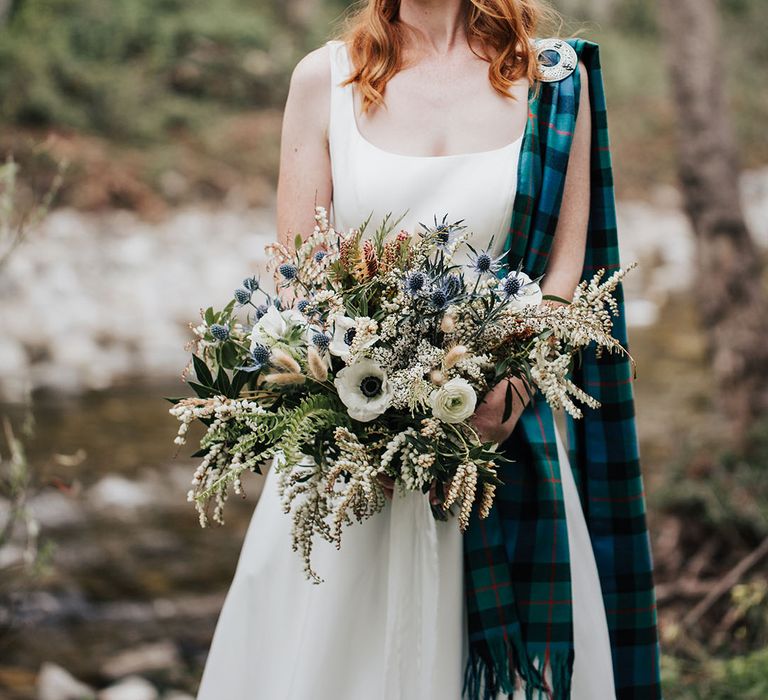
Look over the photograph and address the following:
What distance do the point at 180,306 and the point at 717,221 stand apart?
3844mm

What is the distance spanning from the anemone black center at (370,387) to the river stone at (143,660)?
7.46 feet

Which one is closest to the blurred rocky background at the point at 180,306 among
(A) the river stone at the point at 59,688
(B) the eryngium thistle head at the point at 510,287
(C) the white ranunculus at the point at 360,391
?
(A) the river stone at the point at 59,688

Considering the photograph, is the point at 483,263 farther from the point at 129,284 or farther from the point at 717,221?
the point at 129,284

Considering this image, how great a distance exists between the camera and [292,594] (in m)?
1.82

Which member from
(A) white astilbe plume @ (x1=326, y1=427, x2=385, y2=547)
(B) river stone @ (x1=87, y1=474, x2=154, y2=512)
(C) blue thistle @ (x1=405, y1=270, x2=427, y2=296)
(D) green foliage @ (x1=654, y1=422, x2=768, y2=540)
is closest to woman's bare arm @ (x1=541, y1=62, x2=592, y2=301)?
(C) blue thistle @ (x1=405, y1=270, x2=427, y2=296)

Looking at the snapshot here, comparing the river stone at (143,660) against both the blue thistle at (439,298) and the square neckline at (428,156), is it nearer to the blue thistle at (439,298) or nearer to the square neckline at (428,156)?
the square neckline at (428,156)

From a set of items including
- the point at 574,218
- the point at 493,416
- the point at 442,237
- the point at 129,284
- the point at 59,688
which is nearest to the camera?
the point at 442,237

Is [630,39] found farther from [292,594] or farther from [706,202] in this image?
[292,594]

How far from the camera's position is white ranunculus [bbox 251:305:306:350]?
1492 millimetres

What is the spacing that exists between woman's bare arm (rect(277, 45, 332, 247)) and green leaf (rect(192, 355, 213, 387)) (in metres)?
0.41

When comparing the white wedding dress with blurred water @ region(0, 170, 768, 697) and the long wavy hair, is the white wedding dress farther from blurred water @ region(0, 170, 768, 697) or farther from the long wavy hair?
blurred water @ region(0, 170, 768, 697)

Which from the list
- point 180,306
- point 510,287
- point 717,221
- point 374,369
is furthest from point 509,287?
point 180,306

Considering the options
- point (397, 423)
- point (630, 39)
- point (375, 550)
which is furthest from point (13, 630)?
point (630, 39)

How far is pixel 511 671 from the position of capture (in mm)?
1730
